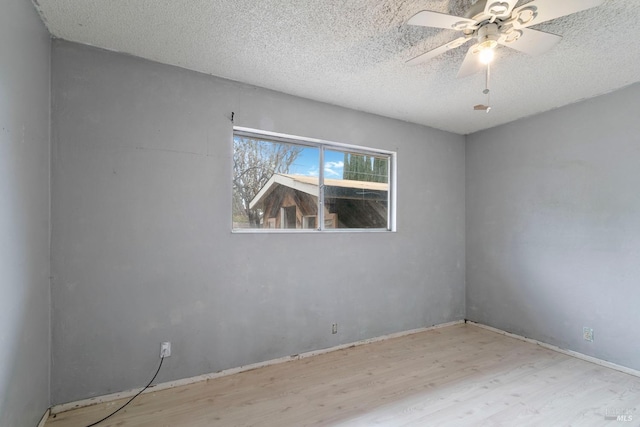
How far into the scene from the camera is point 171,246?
2.43 m

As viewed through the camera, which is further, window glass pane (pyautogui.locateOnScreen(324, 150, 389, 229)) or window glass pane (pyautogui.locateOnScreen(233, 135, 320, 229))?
window glass pane (pyautogui.locateOnScreen(324, 150, 389, 229))

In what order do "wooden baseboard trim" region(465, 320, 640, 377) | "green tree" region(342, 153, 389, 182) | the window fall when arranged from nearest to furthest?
"wooden baseboard trim" region(465, 320, 640, 377) → the window → "green tree" region(342, 153, 389, 182)

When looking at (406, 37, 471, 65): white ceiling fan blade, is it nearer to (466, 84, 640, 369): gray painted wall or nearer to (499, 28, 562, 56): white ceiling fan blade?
(499, 28, 562, 56): white ceiling fan blade

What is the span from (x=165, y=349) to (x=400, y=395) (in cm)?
184

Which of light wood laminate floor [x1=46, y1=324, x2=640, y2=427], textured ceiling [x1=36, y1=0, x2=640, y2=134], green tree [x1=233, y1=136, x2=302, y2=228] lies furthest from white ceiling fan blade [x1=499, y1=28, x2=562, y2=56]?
light wood laminate floor [x1=46, y1=324, x2=640, y2=427]

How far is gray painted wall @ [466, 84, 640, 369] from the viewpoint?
9.11ft

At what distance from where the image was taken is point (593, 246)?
9.77 ft

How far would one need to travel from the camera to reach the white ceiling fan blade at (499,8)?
56.3 inches

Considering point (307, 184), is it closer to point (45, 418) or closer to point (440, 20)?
point (440, 20)

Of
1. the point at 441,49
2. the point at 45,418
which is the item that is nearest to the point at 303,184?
the point at 441,49

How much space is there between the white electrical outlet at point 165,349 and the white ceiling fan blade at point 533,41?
9.99 ft

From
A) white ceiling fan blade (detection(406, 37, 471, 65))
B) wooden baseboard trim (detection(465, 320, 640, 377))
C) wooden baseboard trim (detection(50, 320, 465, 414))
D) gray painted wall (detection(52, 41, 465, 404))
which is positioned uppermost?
white ceiling fan blade (detection(406, 37, 471, 65))

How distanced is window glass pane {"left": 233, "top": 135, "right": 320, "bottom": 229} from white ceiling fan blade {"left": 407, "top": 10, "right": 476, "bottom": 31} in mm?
1737

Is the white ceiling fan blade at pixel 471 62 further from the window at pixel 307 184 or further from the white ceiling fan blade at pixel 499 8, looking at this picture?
the window at pixel 307 184
